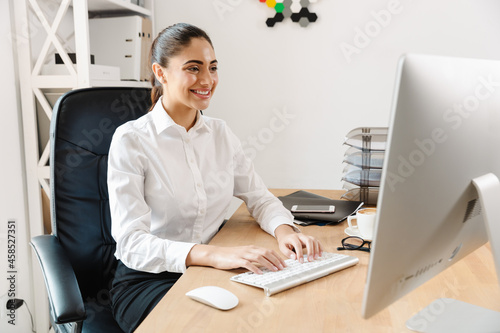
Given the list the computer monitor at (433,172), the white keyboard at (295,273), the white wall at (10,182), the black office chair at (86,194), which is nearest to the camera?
the computer monitor at (433,172)

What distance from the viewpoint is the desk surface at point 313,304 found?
2.64ft

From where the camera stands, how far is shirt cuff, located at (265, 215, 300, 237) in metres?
1.34

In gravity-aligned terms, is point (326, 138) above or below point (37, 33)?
below

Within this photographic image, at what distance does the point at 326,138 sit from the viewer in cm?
269

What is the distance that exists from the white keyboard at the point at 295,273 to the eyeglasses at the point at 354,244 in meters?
0.09

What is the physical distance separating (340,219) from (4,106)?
1476 mm

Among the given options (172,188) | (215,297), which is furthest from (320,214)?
(215,297)

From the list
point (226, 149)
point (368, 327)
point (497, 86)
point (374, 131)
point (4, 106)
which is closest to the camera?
point (497, 86)

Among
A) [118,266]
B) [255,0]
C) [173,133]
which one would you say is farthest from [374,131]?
[255,0]

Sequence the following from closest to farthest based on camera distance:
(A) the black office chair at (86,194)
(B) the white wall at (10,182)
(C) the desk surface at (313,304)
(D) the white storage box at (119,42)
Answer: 1. (C) the desk surface at (313,304)
2. (A) the black office chair at (86,194)
3. (B) the white wall at (10,182)
4. (D) the white storage box at (119,42)

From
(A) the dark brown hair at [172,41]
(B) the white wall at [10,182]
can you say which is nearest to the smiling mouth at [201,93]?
(A) the dark brown hair at [172,41]

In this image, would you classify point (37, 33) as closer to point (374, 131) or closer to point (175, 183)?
point (175, 183)

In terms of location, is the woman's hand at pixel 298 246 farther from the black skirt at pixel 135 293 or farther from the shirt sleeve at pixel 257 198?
the black skirt at pixel 135 293

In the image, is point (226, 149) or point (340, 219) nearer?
point (340, 219)
